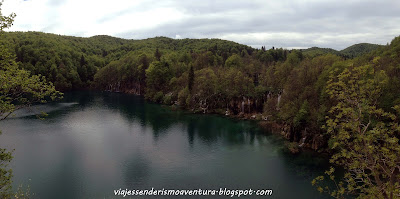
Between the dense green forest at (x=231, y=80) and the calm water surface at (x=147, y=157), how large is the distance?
7.06 meters

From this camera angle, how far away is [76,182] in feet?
118

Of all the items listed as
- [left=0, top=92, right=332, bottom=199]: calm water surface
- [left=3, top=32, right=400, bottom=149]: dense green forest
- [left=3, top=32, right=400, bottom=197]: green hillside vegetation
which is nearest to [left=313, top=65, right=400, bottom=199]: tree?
[left=3, top=32, right=400, bottom=197]: green hillside vegetation

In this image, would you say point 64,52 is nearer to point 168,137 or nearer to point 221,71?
point 221,71

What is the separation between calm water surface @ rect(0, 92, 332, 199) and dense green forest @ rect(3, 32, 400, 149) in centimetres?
706

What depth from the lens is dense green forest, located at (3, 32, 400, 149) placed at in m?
48.8

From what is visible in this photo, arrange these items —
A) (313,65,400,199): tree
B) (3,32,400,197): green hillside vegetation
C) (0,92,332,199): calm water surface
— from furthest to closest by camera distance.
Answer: (0,92,332,199): calm water surface, (3,32,400,197): green hillside vegetation, (313,65,400,199): tree

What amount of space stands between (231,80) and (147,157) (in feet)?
140

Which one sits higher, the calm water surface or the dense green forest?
the dense green forest

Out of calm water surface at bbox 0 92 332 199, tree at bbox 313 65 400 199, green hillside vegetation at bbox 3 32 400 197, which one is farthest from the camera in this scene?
calm water surface at bbox 0 92 332 199

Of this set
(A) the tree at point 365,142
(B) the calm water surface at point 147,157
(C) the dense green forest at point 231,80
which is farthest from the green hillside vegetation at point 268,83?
(B) the calm water surface at point 147,157

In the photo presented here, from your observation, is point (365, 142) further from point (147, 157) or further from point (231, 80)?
point (231, 80)

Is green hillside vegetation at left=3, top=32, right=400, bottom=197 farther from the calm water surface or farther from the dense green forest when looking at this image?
the calm water surface

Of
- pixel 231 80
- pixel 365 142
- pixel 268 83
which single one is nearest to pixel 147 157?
pixel 365 142

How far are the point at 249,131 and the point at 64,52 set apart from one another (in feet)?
406
